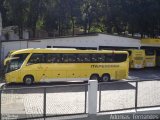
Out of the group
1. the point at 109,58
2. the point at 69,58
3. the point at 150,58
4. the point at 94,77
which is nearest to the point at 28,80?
the point at 69,58

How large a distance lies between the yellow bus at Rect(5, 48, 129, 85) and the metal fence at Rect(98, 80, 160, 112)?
14.6m

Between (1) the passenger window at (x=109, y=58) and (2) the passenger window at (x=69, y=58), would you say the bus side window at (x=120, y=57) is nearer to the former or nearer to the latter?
(1) the passenger window at (x=109, y=58)

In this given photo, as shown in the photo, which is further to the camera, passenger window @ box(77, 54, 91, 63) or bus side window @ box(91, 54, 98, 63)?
bus side window @ box(91, 54, 98, 63)

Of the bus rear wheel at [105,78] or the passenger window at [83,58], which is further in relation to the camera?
the bus rear wheel at [105,78]

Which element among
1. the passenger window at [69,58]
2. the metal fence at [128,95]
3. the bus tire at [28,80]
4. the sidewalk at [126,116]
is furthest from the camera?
the passenger window at [69,58]

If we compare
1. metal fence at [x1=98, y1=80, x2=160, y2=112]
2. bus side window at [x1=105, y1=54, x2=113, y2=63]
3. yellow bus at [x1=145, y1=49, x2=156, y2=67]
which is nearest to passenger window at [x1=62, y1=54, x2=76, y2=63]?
bus side window at [x1=105, y1=54, x2=113, y2=63]

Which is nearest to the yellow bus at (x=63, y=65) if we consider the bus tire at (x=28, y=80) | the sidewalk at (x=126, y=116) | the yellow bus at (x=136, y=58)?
the bus tire at (x=28, y=80)

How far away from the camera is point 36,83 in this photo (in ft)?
94.2

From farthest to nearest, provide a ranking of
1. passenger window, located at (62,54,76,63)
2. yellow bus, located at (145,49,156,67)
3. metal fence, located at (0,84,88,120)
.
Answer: yellow bus, located at (145,49,156,67)
passenger window, located at (62,54,76,63)
metal fence, located at (0,84,88,120)

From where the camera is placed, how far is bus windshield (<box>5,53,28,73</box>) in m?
27.4

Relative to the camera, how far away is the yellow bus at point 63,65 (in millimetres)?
27516

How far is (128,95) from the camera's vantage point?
45.0ft

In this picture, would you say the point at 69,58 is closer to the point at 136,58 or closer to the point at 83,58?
the point at 83,58

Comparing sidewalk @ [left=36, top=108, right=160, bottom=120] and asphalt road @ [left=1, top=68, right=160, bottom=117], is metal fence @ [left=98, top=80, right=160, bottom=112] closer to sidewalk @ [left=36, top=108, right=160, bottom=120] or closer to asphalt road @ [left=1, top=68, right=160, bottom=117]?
asphalt road @ [left=1, top=68, right=160, bottom=117]
